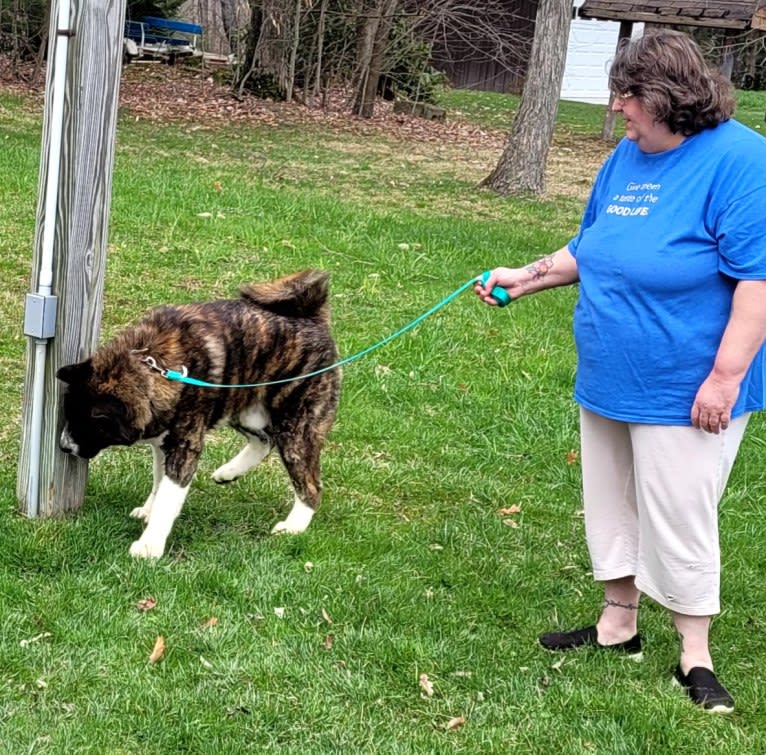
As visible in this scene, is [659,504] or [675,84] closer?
[675,84]

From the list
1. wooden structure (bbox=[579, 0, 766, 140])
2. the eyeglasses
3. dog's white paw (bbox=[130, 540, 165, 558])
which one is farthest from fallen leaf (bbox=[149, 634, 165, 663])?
wooden structure (bbox=[579, 0, 766, 140])

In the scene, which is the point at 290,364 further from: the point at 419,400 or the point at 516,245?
the point at 516,245

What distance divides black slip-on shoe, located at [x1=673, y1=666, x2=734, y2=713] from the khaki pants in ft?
0.79

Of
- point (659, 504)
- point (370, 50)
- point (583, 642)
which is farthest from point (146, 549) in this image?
point (370, 50)

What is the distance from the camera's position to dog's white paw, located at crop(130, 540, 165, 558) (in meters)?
4.38

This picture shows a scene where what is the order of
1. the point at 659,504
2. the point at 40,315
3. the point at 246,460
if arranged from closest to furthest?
the point at 659,504
the point at 40,315
the point at 246,460

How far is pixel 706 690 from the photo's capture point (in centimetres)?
379

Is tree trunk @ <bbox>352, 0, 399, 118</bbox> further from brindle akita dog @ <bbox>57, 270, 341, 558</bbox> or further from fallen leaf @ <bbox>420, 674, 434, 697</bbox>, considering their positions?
fallen leaf @ <bbox>420, 674, 434, 697</bbox>

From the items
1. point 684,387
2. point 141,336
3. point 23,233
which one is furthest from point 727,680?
point 23,233

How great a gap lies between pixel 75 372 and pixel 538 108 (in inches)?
429

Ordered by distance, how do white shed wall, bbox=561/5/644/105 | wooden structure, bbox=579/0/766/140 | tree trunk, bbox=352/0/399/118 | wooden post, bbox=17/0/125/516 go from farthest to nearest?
1. white shed wall, bbox=561/5/644/105
2. tree trunk, bbox=352/0/399/118
3. wooden structure, bbox=579/0/766/140
4. wooden post, bbox=17/0/125/516

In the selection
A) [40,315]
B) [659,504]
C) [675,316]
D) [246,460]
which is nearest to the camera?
[675,316]

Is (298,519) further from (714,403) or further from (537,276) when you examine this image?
(714,403)

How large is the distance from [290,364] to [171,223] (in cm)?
559
